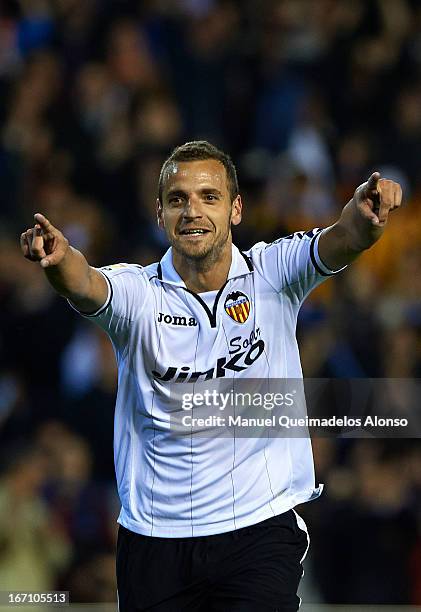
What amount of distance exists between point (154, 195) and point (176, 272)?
349 cm

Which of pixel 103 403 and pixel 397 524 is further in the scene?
pixel 103 403

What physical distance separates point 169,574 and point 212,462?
37cm

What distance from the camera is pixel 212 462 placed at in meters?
3.41

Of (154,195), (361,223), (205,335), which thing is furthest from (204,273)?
(154,195)

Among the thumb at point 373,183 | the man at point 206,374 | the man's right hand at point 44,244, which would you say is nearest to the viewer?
the man's right hand at point 44,244

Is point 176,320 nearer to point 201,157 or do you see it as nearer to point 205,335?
point 205,335

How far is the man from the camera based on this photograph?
3346 millimetres

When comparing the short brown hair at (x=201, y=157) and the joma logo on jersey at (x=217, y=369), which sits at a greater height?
the short brown hair at (x=201, y=157)

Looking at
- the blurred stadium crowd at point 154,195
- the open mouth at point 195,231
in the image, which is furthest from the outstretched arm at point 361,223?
the blurred stadium crowd at point 154,195

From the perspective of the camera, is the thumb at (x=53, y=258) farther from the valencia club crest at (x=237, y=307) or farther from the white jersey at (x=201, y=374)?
the valencia club crest at (x=237, y=307)

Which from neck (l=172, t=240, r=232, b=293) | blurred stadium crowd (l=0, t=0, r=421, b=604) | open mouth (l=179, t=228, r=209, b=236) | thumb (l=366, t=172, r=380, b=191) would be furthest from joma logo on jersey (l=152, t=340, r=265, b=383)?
blurred stadium crowd (l=0, t=0, r=421, b=604)

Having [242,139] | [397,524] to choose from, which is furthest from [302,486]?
[242,139]

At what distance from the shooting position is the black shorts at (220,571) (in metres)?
3.30

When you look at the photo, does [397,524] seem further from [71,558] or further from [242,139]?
[242,139]
